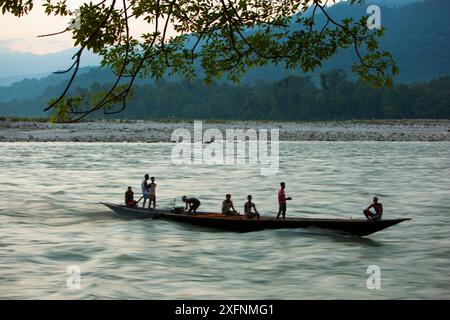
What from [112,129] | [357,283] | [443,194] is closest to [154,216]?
[357,283]

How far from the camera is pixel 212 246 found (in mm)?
20781

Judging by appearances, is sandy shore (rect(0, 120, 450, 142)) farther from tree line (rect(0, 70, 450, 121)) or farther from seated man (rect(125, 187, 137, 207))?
seated man (rect(125, 187, 137, 207))

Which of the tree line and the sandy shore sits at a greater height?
the tree line

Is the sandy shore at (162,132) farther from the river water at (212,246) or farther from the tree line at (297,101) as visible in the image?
the river water at (212,246)

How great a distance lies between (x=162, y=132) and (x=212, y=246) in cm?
5485

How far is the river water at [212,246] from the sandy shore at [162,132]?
28.4 meters

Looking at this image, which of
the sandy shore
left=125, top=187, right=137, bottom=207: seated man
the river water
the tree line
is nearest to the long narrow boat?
the river water

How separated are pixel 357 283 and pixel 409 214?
13353 mm

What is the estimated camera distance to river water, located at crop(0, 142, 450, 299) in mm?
16531

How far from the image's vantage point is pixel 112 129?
75.3m

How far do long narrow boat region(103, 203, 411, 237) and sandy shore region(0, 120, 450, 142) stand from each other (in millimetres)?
47410

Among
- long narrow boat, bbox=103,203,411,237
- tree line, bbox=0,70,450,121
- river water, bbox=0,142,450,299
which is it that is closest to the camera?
river water, bbox=0,142,450,299

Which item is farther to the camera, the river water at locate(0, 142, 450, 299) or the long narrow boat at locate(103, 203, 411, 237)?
the long narrow boat at locate(103, 203, 411, 237)

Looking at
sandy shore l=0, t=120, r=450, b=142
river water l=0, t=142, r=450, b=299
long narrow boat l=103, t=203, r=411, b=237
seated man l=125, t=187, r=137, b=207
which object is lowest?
river water l=0, t=142, r=450, b=299
